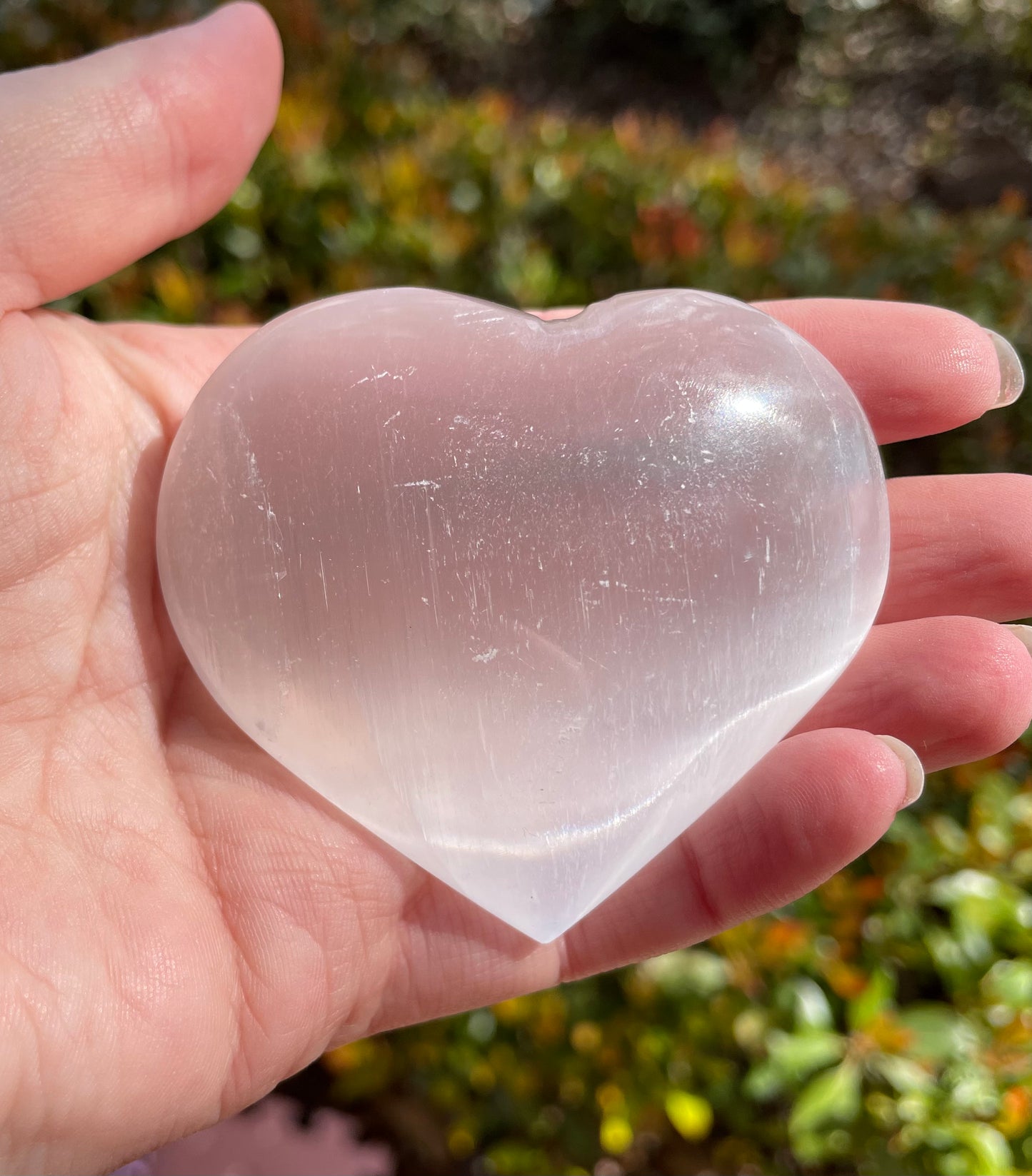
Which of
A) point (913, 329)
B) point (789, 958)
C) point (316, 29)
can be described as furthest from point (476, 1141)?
point (316, 29)

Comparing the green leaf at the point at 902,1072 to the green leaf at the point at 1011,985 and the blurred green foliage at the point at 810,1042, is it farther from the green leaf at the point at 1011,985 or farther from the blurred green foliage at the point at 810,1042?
the green leaf at the point at 1011,985

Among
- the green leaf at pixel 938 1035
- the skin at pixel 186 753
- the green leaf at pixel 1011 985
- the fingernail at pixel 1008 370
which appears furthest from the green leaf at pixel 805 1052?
the fingernail at pixel 1008 370

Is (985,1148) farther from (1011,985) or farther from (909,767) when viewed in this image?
(909,767)

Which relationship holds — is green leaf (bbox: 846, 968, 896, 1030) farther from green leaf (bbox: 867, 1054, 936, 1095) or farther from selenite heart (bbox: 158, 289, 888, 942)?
selenite heart (bbox: 158, 289, 888, 942)

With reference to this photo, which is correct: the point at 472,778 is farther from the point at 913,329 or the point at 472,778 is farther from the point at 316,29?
the point at 316,29

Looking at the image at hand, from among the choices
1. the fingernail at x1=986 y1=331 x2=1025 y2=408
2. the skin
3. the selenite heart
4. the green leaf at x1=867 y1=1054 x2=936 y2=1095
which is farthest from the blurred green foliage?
the fingernail at x1=986 y1=331 x2=1025 y2=408
